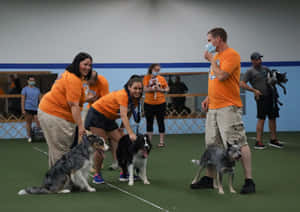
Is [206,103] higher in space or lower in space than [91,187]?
higher

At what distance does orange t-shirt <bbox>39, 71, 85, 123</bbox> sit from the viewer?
14.4ft

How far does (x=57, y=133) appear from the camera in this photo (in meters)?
4.56

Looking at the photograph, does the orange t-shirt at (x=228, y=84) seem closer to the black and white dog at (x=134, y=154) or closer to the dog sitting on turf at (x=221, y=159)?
the dog sitting on turf at (x=221, y=159)

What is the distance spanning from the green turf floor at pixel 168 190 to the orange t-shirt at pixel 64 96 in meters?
0.88

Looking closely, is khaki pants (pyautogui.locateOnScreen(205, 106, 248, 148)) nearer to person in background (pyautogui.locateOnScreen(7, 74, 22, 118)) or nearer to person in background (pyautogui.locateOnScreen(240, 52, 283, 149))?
person in background (pyautogui.locateOnScreen(240, 52, 283, 149))

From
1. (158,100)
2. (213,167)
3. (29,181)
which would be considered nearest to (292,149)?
(158,100)

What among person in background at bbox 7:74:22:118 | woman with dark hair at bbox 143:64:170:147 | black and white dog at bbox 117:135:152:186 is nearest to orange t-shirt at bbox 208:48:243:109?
black and white dog at bbox 117:135:152:186

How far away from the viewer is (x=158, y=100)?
27.9 feet

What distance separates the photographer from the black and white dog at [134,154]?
489 cm

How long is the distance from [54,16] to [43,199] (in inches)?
319

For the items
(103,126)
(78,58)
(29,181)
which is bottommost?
(29,181)

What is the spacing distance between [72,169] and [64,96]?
777 mm

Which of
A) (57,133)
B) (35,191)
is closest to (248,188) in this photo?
(57,133)

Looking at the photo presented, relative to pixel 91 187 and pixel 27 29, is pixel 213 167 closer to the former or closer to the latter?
pixel 91 187
